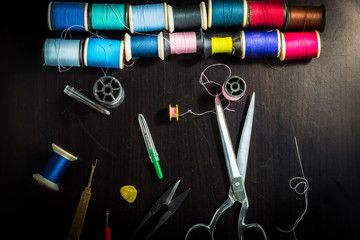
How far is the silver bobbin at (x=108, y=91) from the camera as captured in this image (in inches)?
70.5

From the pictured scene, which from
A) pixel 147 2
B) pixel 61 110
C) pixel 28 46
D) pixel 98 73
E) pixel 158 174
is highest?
pixel 147 2

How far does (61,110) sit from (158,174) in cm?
69

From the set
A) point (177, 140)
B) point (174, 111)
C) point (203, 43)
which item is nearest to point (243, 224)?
point (177, 140)

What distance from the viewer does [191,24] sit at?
1872 millimetres

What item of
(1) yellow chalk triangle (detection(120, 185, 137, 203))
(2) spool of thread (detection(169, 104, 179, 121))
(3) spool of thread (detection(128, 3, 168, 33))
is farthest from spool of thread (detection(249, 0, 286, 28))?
(1) yellow chalk triangle (detection(120, 185, 137, 203))

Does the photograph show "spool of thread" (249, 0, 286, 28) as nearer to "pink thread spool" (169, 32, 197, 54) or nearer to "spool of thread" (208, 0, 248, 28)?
"spool of thread" (208, 0, 248, 28)

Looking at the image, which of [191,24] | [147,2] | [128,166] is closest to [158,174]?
[128,166]

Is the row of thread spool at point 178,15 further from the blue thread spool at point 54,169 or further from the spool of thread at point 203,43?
the blue thread spool at point 54,169

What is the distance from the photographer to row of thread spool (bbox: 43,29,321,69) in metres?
1.84

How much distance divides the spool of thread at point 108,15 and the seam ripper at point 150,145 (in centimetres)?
54

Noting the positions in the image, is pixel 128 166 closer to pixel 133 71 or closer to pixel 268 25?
pixel 133 71

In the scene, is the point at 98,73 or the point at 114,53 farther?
the point at 98,73

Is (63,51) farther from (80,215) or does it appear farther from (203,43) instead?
(80,215)

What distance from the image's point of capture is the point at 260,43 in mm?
1855
